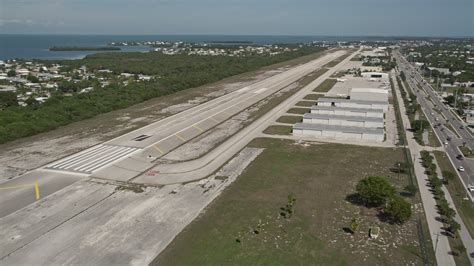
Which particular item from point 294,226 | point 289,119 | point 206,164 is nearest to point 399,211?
point 294,226

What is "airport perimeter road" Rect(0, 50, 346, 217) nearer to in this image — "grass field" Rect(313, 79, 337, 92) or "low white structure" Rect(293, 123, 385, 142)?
"low white structure" Rect(293, 123, 385, 142)

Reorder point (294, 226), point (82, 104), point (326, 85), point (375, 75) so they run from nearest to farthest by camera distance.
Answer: point (294, 226) → point (82, 104) → point (326, 85) → point (375, 75)

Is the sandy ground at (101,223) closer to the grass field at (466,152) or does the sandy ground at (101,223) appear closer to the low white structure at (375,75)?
the grass field at (466,152)

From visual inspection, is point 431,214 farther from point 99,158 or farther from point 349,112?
point 99,158

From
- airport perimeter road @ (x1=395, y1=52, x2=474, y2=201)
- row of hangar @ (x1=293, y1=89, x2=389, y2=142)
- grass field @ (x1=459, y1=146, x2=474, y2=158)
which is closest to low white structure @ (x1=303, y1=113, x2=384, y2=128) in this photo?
row of hangar @ (x1=293, y1=89, x2=389, y2=142)

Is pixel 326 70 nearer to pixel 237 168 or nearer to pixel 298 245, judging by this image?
pixel 237 168
